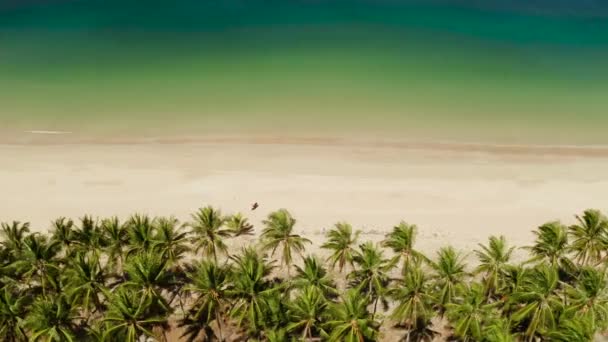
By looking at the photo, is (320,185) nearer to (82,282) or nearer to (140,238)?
(140,238)

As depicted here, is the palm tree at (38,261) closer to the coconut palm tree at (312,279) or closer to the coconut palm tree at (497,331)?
the coconut palm tree at (312,279)

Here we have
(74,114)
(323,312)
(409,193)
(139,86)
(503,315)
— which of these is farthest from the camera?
(139,86)

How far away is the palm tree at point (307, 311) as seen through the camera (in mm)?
27562

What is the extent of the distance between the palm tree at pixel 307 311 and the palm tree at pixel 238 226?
13514 millimetres

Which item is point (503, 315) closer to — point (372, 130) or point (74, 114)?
point (372, 130)

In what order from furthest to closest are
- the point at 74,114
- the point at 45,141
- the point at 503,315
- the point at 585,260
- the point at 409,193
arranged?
the point at 74,114, the point at 45,141, the point at 409,193, the point at 585,260, the point at 503,315

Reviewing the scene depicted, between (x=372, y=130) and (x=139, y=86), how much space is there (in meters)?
36.8

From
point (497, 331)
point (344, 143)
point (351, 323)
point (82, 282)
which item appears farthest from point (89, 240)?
point (344, 143)

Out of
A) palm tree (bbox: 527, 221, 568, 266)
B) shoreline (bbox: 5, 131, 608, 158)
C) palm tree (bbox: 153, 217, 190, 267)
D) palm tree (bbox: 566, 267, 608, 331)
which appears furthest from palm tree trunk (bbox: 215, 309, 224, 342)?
shoreline (bbox: 5, 131, 608, 158)

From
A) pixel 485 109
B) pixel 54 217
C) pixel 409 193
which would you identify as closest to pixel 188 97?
pixel 54 217

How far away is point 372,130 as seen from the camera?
213ft

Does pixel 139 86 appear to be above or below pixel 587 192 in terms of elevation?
above

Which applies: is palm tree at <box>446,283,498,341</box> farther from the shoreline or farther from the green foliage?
the shoreline

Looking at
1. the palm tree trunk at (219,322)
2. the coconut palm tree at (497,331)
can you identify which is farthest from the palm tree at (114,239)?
the coconut palm tree at (497,331)
